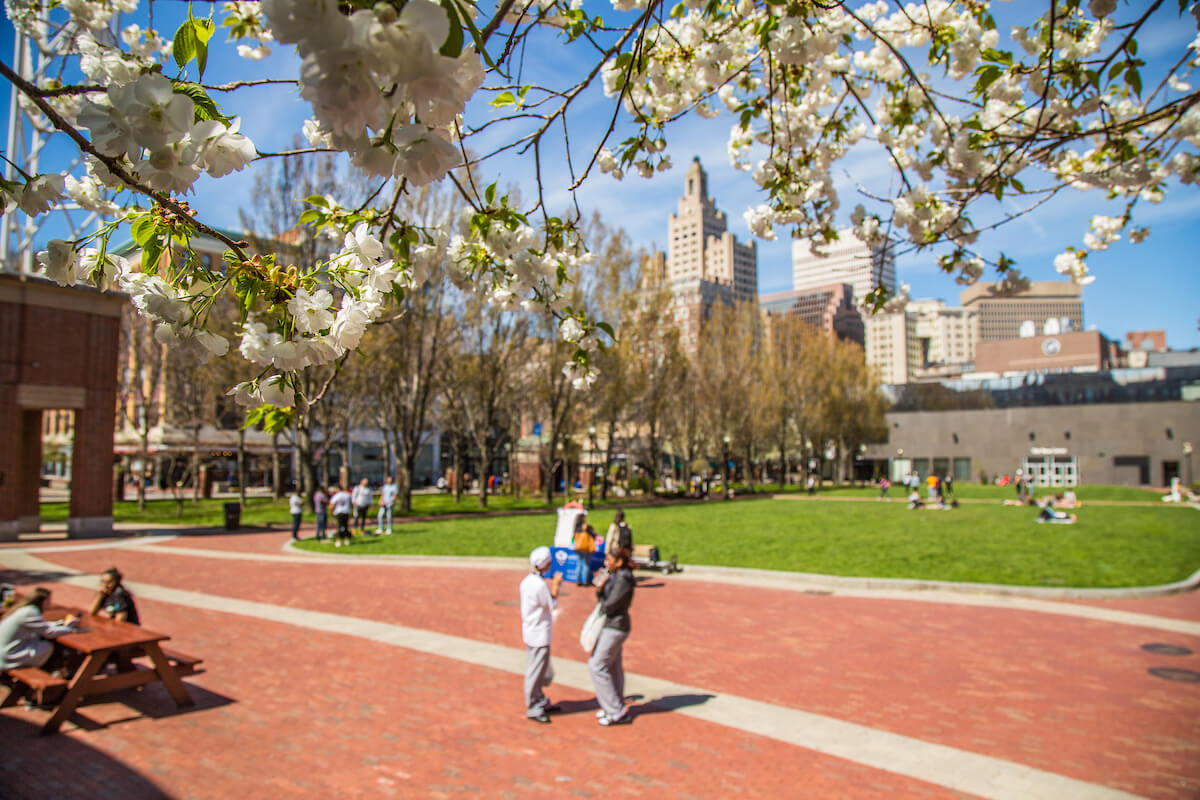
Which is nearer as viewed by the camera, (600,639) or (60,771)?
(60,771)

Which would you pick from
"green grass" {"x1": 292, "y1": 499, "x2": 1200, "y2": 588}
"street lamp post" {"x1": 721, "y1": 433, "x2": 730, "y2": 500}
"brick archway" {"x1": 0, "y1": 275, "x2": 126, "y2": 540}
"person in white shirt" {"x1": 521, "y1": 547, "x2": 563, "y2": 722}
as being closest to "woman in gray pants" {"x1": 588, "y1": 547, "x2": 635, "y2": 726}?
"person in white shirt" {"x1": 521, "y1": 547, "x2": 563, "y2": 722}

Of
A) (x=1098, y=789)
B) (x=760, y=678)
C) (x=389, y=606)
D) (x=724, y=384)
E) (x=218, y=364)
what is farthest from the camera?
(x=724, y=384)

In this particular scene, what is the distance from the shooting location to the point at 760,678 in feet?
25.5

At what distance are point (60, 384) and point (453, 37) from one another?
24891 millimetres

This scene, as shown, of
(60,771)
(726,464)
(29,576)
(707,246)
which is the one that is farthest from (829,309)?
(60,771)

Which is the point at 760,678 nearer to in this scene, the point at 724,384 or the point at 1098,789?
the point at 1098,789

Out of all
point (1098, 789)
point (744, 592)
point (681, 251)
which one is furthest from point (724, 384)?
point (681, 251)

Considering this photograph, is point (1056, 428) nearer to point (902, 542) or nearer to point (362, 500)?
point (902, 542)

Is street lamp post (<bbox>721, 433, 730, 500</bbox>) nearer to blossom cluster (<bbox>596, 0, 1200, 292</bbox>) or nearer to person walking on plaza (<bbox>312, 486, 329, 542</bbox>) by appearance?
person walking on plaza (<bbox>312, 486, 329, 542</bbox>)

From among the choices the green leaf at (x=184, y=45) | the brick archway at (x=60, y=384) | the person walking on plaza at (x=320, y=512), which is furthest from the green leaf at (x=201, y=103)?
the brick archway at (x=60, y=384)

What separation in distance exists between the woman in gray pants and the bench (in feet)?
15.7

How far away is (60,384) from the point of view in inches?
826

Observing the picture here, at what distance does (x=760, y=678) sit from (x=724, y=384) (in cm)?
4030

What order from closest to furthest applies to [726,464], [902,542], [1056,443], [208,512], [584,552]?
1. [584,552]
2. [902,542]
3. [208,512]
4. [726,464]
5. [1056,443]
